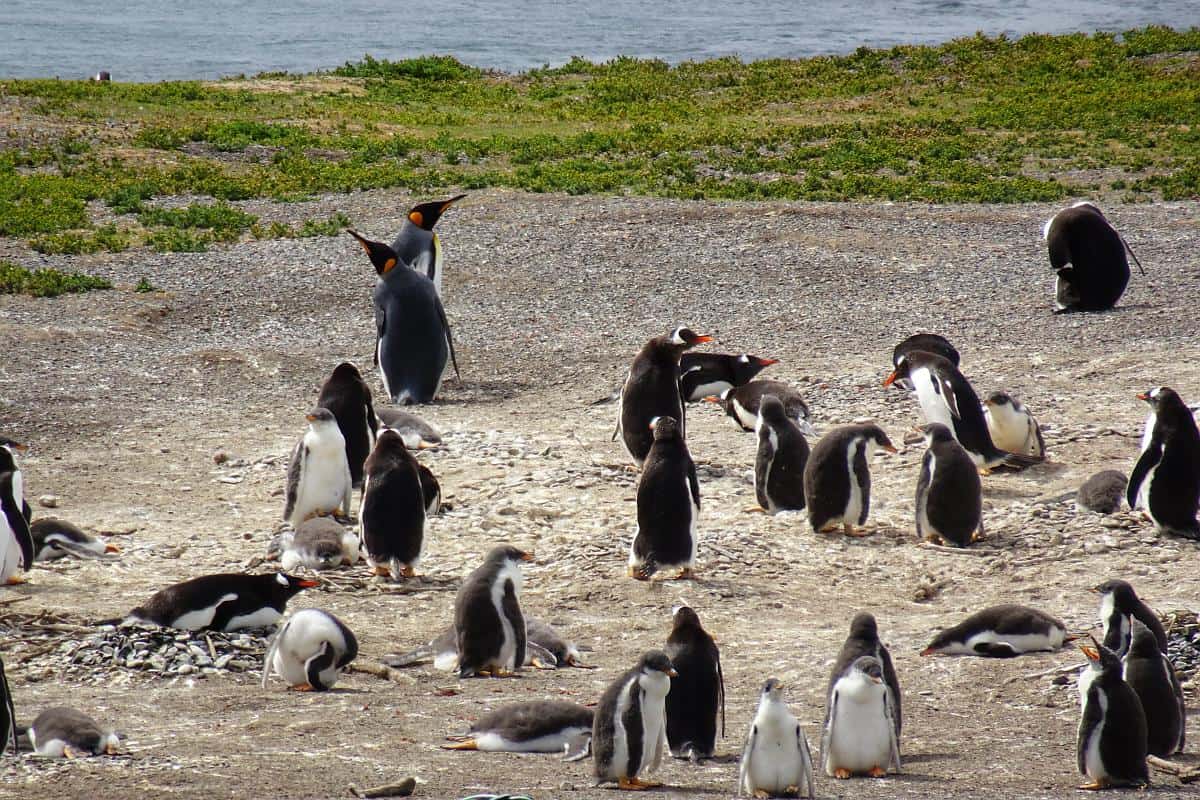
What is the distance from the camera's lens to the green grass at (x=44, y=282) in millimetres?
14648

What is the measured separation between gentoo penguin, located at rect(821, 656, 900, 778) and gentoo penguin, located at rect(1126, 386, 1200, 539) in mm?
3635

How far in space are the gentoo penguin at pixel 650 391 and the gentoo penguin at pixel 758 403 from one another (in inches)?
30.0

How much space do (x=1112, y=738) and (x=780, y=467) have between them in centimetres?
429

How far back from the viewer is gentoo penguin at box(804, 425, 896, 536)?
8625 mm

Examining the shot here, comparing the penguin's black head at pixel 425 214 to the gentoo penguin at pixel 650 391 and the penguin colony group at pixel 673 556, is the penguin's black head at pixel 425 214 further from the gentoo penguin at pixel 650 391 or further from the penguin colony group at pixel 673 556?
the gentoo penguin at pixel 650 391

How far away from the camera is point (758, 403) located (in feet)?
35.3

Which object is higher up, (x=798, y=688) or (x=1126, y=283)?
(x=1126, y=283)

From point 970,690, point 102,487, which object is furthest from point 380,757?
point 102,487

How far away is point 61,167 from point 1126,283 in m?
12.8

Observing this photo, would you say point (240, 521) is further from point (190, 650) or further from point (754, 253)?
point (754, 253)

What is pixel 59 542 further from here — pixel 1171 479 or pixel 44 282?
pixel 44 282

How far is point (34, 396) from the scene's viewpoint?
1162cm

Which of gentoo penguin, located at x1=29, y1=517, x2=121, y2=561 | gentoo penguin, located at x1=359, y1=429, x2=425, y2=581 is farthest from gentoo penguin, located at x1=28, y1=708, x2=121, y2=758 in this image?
gentoo penguin, located at x1=29, y1=517, x2=121, y2=561

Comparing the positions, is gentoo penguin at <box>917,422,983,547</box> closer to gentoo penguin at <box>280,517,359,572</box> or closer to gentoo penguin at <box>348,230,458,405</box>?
gentoo penguin at <box>280,517,359,572</box>
